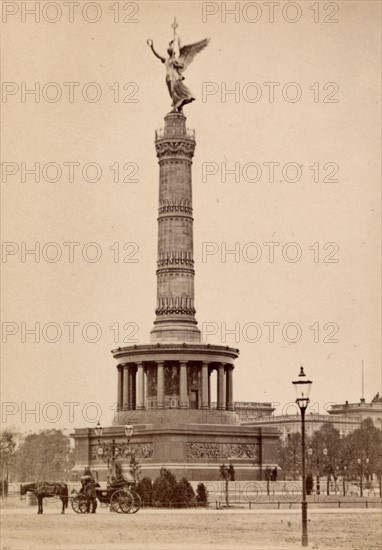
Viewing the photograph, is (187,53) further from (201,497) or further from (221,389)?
(201,497)

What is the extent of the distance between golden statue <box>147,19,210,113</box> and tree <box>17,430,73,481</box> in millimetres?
35219

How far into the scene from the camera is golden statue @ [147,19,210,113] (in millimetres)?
61969

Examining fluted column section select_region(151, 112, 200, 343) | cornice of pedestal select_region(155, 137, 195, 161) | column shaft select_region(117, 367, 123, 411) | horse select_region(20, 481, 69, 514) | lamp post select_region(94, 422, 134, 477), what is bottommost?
horse select_region(20, 481, 69, 514)

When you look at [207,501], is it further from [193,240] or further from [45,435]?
[45,435]

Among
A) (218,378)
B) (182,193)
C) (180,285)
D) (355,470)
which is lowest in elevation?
(355,470)

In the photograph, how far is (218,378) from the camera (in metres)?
61.2

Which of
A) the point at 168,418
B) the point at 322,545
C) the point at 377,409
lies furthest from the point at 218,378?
the point at 377,409

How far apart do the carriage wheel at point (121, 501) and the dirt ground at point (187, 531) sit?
0.62m

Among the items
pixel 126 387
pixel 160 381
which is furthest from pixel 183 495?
pixel 126 387

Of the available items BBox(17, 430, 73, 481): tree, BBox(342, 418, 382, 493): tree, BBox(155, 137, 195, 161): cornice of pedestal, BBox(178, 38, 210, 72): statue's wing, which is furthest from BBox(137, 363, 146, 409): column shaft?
BBox(17, 430, 73, 481): tree

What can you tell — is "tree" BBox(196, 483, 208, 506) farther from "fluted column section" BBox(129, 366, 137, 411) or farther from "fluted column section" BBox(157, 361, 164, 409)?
"fluted column section" BBox(129, 366, 137, 411)

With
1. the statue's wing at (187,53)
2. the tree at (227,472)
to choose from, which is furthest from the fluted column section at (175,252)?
the tree at (227,472)

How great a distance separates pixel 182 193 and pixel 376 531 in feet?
118

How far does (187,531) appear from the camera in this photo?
89.9 feet
